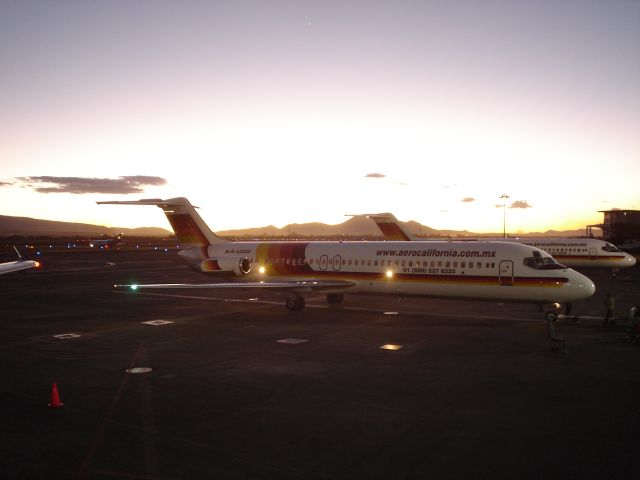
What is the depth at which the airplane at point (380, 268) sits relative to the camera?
21062 millimetres

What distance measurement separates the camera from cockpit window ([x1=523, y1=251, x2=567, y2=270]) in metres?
20.9

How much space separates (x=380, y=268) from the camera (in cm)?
2505

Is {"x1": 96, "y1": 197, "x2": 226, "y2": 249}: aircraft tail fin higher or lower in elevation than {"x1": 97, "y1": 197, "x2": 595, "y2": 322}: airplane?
higher

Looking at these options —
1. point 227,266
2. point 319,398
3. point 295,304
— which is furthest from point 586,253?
point 319,398

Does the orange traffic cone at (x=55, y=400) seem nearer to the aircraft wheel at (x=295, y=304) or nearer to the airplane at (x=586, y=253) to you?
the aircraft wheel at (x=295, y=304)

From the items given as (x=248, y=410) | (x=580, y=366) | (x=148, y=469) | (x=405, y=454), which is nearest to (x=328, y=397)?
(x=248, y=410)

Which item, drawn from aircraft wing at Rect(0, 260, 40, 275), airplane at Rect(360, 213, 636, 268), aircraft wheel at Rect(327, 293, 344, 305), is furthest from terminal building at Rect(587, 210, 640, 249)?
aircraft wing at Rect(0, 260, 40, 275)

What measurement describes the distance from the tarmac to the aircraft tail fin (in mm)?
8714

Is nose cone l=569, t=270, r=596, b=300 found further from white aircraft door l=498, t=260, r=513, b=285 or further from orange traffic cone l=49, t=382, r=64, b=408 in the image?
orange traffic cone l=49, t=382, r=64, b=408

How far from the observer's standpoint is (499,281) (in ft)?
71.2

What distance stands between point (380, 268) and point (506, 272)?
597 centimetres

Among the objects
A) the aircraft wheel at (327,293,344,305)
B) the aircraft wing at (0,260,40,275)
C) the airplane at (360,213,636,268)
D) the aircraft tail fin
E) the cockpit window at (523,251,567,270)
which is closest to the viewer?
the aircraft wing at (0,260,40,275)

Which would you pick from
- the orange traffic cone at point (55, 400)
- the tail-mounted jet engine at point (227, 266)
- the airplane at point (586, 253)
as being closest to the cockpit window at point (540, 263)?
the tail-mounted jet engine at point (227, 266)

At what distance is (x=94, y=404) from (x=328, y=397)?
5.28 meters
